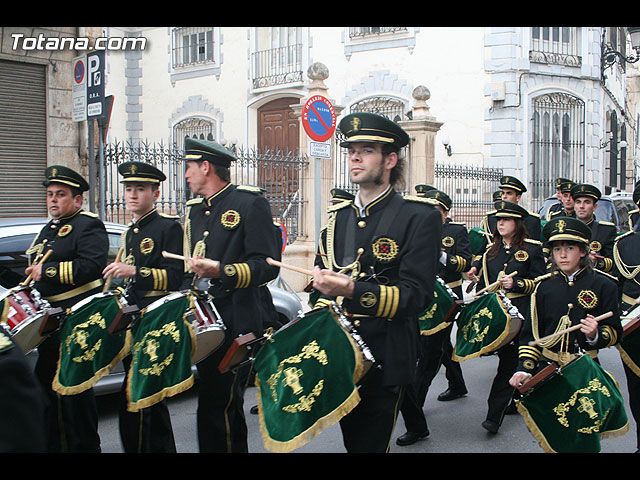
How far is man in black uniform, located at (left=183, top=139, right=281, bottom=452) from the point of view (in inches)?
159

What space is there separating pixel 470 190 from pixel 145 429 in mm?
14496

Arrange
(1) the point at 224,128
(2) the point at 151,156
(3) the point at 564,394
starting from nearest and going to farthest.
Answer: (3) the point at 564,394 → (2) the point at 151,156 → (1) the point at 224,128

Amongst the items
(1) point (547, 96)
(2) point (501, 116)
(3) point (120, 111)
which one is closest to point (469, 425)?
(2) point (501, 116)

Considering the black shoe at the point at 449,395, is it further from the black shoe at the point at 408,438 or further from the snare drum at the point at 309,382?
the snare drum at the point at 309,382

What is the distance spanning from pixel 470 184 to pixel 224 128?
30.9ft

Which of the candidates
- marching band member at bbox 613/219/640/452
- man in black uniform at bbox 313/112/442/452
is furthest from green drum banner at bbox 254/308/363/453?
marching band member at bbox 613/219/640/452

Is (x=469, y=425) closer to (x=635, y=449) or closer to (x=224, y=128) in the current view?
(x=635, y=449)

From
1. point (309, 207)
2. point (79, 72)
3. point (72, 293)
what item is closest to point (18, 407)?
point (72, 293)

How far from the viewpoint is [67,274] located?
4703mm

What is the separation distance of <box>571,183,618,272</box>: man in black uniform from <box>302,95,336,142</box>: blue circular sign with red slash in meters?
3.49

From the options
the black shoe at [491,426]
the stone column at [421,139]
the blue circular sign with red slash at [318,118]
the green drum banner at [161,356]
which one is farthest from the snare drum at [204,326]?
the stone column at [421,139]

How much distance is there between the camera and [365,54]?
67.5 feet

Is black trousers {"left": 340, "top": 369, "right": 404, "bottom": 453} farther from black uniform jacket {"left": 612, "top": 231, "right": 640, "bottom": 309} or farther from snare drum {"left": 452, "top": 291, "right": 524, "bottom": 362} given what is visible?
black uniform jacket {"left": 612, "top": 231, "right": 640, "bottom": 309}

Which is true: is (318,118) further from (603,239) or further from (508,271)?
(508,271)
